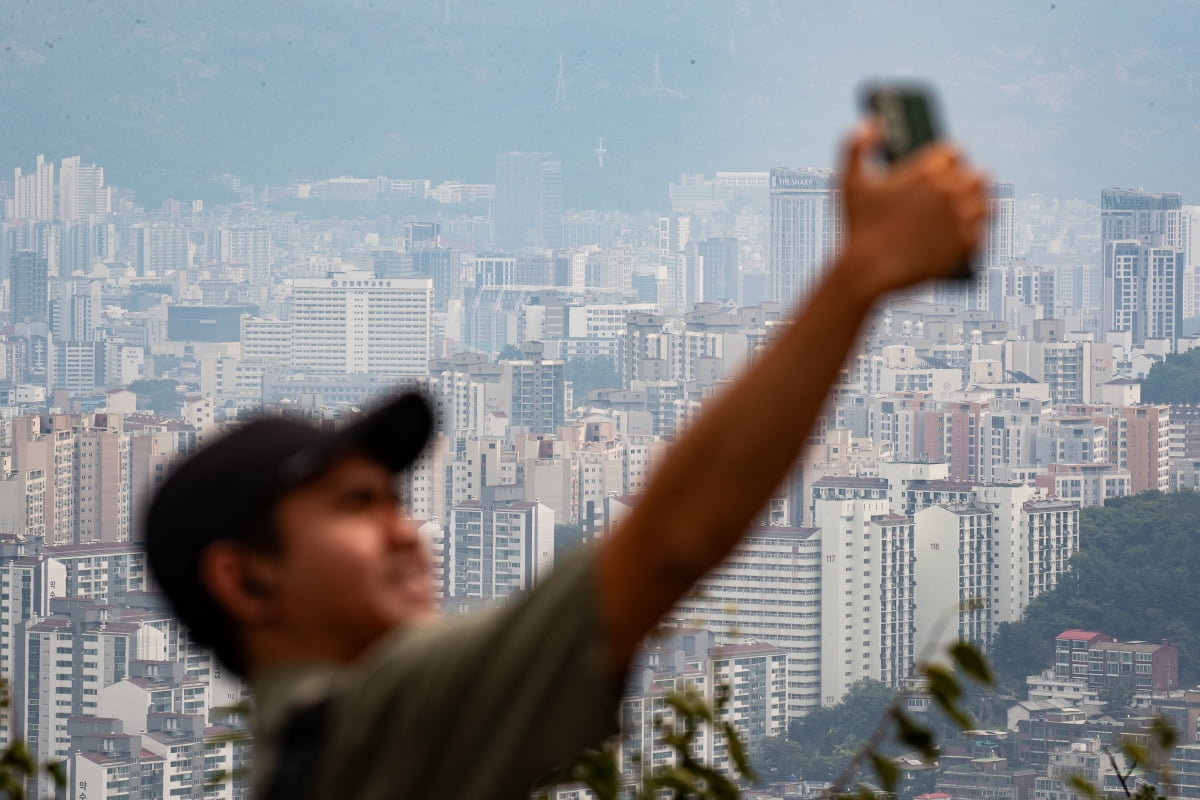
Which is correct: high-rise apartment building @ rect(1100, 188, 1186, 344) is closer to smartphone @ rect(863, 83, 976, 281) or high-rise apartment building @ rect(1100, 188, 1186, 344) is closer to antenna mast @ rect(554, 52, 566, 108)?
antenna mast @ rect(554, 52, 566, 108)

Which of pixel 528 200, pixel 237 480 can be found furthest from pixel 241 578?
pixel 528 200

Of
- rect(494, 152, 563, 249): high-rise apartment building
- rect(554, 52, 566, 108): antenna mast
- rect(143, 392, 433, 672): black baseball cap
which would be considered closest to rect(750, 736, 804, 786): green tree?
rect(143, 392, 433, 672): black baseball cap

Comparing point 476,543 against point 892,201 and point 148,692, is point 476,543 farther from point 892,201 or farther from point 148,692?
point 892,201

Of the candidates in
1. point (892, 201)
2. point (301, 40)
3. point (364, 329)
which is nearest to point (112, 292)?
point (364, 329)

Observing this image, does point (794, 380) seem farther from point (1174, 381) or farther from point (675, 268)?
point (675, 268)

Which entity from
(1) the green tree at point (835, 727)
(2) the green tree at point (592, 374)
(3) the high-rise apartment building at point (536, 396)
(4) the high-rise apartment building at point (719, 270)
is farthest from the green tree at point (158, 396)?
(1) the green tree at point (835, 727)
